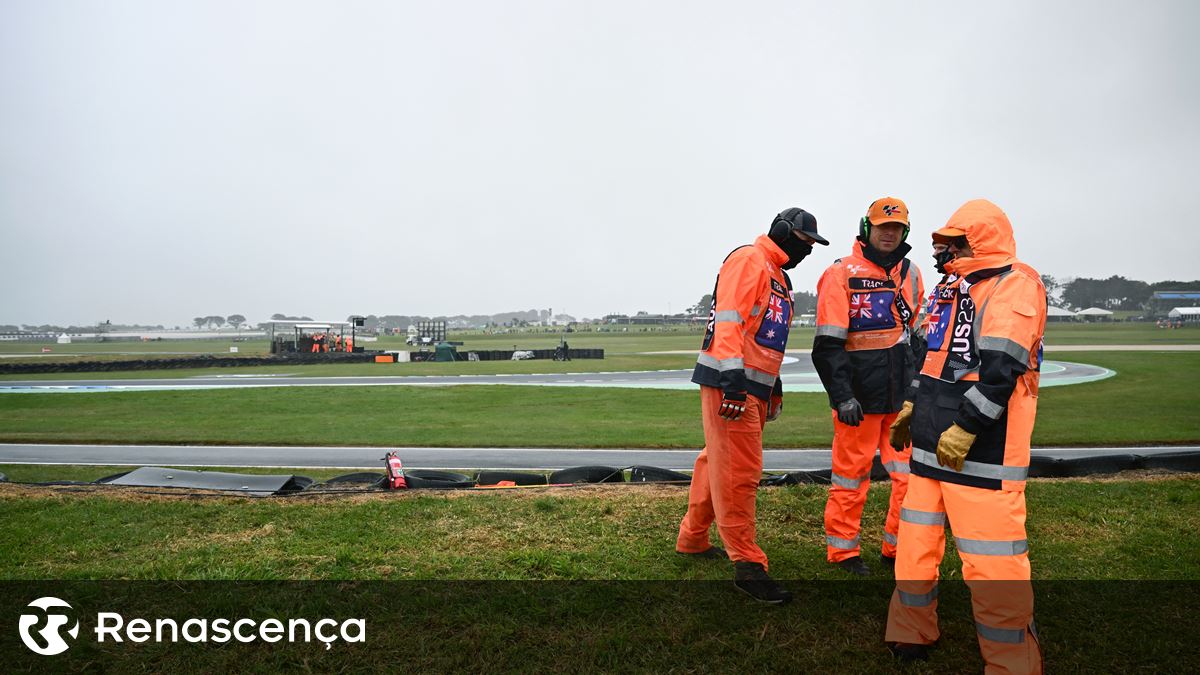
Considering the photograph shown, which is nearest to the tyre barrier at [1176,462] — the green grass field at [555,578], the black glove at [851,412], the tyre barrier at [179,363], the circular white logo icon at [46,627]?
the green grass field at [555,578]

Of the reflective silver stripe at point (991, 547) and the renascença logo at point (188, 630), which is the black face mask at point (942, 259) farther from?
the renascença logo at point (188, 630)

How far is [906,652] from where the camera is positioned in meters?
3.50

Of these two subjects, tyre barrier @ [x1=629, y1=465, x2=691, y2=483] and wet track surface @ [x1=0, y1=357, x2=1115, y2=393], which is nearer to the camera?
tyre barrier @ [x1=629, y1=465, x2=691, y2=483]

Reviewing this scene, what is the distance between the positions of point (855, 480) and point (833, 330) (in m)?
1.09

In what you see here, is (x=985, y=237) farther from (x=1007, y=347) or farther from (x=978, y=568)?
(x=978, y=568)

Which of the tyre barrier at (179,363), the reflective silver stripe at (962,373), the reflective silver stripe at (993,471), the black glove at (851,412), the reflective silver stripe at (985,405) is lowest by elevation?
the tyre barrier at (179,363)

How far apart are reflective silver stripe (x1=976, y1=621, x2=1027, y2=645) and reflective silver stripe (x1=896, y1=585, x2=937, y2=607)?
328 millimetres

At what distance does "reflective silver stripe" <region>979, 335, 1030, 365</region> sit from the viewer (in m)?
3.26

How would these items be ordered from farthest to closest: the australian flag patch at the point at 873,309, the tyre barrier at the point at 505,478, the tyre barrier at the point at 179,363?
the tyre barrier at the point at 179,363, the tyre barrier at the point at 505,478, the australian flag patch at the point at 873,309

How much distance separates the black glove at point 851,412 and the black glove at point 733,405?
927mm

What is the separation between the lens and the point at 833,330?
5074mm

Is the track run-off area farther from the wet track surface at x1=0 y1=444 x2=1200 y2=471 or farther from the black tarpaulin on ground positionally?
the black tarpaulin on ground

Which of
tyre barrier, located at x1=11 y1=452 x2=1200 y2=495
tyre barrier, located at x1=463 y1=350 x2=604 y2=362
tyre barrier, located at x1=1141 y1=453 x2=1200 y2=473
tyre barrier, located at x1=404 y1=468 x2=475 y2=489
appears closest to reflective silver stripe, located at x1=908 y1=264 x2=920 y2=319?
tyre barrier, located at x1=11 y1=452 x2=1200 y2=495

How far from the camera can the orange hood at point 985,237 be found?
11.5 ft
